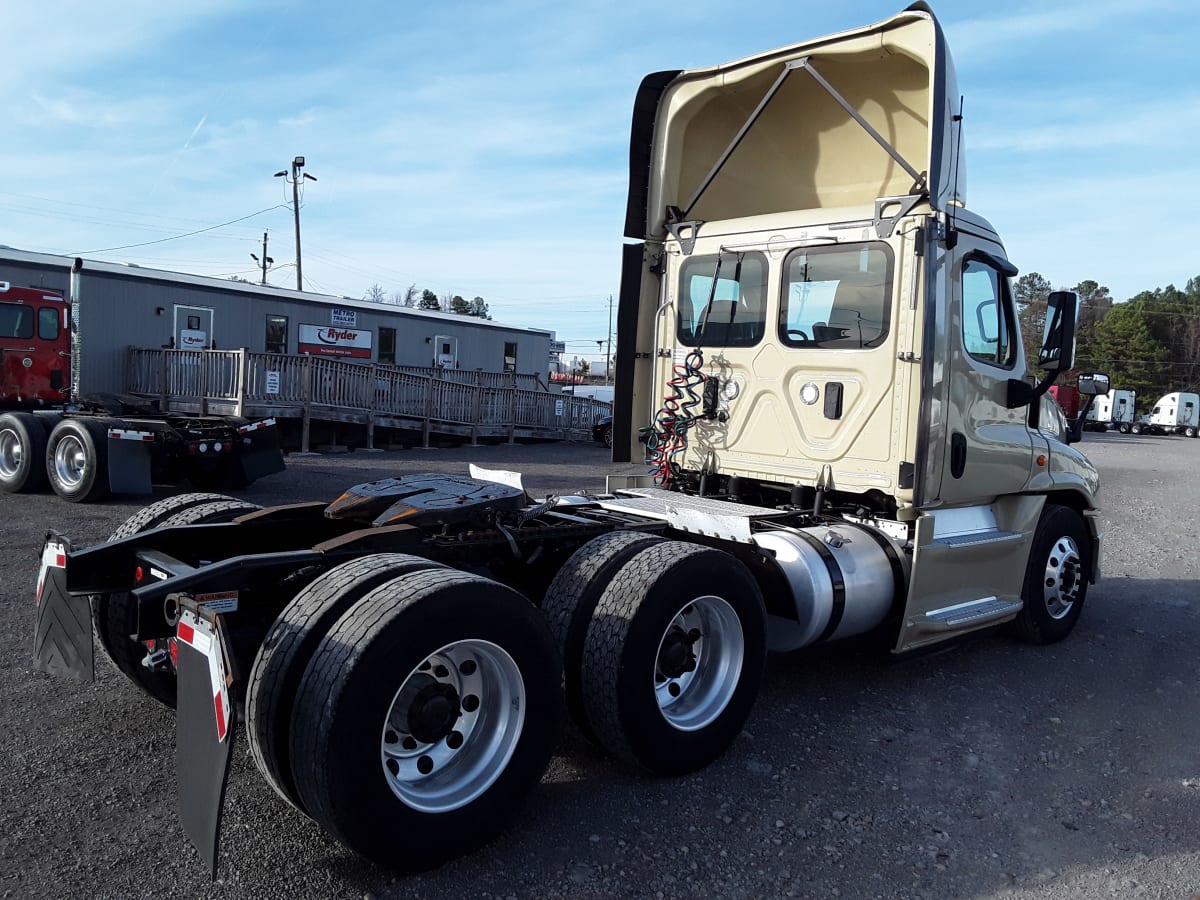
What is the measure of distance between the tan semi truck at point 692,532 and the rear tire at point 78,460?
6.73m

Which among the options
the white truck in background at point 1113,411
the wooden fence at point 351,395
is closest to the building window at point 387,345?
the wooden fence at point 351,395

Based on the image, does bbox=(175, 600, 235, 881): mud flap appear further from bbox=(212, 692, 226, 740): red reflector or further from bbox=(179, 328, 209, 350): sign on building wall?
bbox=(179, 328, 209, 350): sign on building wall

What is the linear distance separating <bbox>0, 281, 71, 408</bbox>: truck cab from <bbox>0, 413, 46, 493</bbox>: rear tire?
10.8ft

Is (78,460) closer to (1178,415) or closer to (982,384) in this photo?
(982,384)

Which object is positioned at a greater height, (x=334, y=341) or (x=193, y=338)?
(x=334, y=341)

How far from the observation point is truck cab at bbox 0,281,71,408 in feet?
46.3

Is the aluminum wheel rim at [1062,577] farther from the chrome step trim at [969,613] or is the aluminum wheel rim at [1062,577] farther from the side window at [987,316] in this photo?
the side window at [987,316]

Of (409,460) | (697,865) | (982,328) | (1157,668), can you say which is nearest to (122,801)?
(697,865)

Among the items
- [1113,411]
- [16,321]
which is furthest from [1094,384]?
[1113,411]

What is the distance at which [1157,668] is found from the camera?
5.88 meters

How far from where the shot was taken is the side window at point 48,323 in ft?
47.4

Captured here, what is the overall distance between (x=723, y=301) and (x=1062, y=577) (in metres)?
3.02

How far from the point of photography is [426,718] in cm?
310

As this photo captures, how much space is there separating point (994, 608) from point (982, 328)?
5.62 ft
